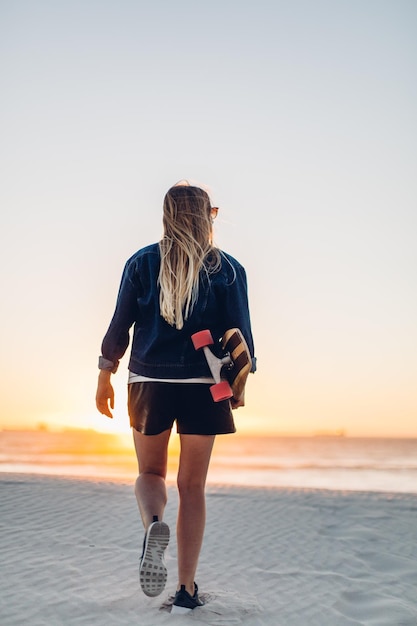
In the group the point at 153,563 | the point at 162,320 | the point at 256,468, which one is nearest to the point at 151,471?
the point at 153,563

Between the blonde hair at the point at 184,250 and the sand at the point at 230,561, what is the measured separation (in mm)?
1562

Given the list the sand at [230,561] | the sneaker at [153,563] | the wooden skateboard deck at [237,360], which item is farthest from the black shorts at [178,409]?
the sand at [230,561]

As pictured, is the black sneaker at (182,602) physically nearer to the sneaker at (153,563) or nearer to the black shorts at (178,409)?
the sneaker at (153,563)

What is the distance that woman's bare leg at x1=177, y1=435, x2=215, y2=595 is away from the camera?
3.20 m

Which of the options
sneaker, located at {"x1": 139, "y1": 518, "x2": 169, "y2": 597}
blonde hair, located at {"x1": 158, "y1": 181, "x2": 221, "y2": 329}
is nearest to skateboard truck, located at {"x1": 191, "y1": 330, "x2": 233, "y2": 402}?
blonde hair, located at {"x1": 158, "y1": 181, "x2": 221, "y2": 329}

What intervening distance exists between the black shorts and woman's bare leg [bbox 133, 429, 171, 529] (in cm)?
7

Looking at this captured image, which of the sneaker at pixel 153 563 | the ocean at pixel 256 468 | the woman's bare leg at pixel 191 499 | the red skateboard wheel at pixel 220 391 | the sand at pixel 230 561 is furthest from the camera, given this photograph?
the ocean at pixel 256 468

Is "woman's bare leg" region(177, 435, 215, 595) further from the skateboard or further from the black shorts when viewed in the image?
the skateboard

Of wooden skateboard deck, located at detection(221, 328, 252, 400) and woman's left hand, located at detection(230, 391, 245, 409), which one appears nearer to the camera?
wooden skateboard deck, located at detection(221, 328, 252, 400)

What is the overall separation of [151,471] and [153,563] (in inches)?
19.4

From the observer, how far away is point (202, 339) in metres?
3.16

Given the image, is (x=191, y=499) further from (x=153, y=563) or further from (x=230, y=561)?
(x=230, y=561)

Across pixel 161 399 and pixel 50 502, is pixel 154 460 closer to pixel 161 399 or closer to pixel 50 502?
pixel 161 399

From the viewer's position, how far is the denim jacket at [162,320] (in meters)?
3.18
